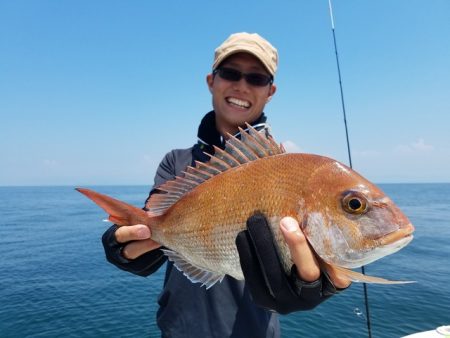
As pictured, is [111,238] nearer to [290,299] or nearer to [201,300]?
[201,300]

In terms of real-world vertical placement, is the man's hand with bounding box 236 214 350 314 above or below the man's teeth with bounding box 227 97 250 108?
below

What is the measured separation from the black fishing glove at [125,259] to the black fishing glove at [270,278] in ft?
3.52

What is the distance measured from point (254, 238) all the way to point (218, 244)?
36 centimetres

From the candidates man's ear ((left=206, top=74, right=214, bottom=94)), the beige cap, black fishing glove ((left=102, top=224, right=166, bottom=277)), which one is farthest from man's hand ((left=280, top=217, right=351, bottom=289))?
man's ear ((left=206, top=74, right=214, bottom=94))

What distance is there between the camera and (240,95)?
137 inches

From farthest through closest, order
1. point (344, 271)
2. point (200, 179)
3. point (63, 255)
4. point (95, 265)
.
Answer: point (63, 255) < point (95, 265) < point (200, 179) < point (344, 271)

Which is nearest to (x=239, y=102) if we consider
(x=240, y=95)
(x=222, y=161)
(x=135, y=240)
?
(x=240, y=95)

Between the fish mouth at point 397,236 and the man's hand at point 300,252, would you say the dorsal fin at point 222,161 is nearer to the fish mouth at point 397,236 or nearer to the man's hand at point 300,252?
the man's hand at point 300,252

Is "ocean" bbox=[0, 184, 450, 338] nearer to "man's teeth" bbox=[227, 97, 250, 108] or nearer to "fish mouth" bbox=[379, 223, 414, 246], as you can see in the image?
"man's teeth" bbox=[227, 97, 250, 108]

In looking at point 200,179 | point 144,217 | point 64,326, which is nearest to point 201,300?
point 144,217

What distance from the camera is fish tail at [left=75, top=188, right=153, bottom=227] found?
2605 mm

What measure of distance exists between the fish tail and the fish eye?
164cm

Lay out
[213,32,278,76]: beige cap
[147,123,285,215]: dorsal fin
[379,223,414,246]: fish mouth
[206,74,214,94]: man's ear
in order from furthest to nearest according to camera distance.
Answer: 1. [206,74,214,94]: man's ear
2. [213,32,278,76]: beige cap
3. [147,123,285,215]: dorsal fin
4. [379,223,414,246]: fish mouth

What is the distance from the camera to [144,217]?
280 centimetres
